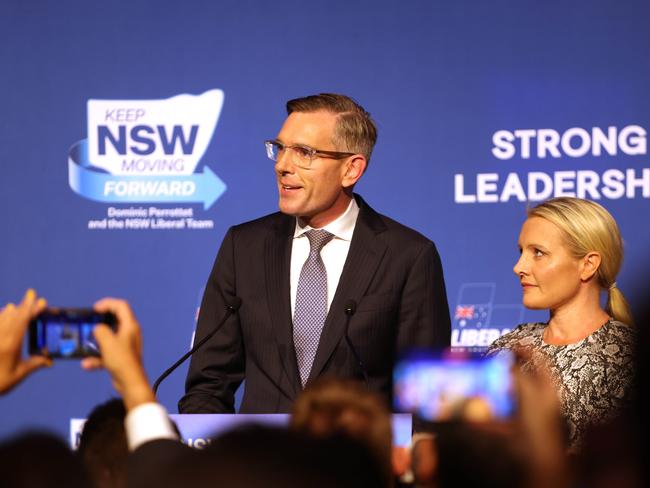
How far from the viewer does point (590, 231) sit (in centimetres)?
284

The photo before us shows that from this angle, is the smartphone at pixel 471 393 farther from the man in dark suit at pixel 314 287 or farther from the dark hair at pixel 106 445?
the man in dark suit at pixel 314 287

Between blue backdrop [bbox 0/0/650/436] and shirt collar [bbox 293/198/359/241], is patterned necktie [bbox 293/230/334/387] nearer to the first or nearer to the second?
shirt collar [bbox 293/198/359/241]

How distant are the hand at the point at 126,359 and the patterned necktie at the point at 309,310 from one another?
1465 millimetres

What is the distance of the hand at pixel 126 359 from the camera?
1482mm

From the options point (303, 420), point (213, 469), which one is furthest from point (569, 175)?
point (213, 469)

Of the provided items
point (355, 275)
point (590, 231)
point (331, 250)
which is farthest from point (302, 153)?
point (590, 231)

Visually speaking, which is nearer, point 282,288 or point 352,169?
point 282,288

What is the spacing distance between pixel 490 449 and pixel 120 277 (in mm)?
4002

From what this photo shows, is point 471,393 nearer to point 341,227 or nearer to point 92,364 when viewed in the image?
point 92,364

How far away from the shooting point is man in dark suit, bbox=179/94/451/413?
3.00 m

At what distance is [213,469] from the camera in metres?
0.96

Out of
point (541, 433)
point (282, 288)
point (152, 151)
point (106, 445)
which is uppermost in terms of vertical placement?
point (152, 151)

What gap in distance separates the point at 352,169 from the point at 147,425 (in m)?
1.98

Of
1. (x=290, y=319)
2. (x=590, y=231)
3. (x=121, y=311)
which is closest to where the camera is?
(x=121, y=311)
